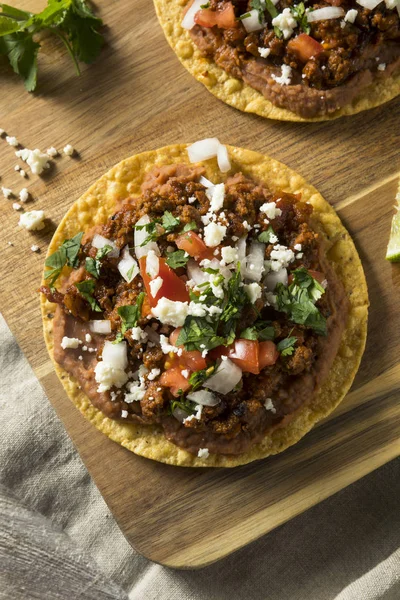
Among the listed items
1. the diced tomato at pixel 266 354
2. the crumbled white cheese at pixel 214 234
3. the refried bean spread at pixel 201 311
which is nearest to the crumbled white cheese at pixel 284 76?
the refried bean spread at pixel 201 311

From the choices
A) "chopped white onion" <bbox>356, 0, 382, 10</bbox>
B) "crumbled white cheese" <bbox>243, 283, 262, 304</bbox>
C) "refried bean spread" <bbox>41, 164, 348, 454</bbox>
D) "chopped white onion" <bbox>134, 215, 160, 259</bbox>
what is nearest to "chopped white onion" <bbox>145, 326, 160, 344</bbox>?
"refried bean spread" <bbox>41, 164, 348, 454</bbox>

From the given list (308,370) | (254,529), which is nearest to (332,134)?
(308,370)

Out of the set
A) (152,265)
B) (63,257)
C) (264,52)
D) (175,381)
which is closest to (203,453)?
(175,381)

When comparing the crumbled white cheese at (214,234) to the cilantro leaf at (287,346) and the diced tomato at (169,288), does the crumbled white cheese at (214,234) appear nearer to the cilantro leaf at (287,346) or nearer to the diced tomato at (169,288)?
the diced tomato at (169,288)

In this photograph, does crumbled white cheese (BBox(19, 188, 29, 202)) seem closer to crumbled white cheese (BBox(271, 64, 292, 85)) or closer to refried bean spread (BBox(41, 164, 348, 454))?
refried bean spread (BBox(41, 164, 348, 454))

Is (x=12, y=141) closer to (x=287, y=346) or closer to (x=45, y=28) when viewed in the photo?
(x=45, y=28)

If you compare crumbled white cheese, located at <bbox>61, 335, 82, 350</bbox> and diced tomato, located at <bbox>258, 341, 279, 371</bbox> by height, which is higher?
crumbled white cheese, located at <bbox>61, 335, 82, 350</bbox>
